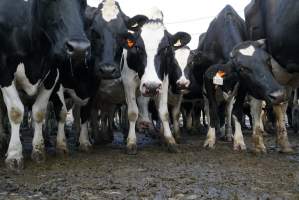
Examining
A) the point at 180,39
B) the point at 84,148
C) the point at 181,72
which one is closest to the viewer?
the point at 84,148

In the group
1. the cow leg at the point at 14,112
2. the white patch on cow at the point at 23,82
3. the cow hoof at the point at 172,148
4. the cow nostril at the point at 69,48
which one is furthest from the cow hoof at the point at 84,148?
the cow nostril at the point at 69,48

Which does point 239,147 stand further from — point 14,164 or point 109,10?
point 14,164

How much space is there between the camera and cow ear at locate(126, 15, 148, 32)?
27.9 feet

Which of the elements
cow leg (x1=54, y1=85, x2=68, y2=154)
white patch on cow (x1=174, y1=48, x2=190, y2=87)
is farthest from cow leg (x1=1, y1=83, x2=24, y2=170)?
white patch on cow (x1=174, y1=48, x2=190, y2=87)

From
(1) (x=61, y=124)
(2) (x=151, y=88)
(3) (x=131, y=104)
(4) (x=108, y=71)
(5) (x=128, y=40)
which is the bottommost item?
(1) (x=61, y=124)

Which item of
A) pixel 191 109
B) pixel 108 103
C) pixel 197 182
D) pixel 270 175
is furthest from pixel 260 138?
pixel 191 109

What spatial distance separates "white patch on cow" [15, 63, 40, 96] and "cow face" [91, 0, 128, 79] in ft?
3.96

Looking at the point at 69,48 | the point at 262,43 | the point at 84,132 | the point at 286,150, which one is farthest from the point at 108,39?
the point at 286,150

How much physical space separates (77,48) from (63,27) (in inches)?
16.8

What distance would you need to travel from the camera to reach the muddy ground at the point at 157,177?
4.84 meters

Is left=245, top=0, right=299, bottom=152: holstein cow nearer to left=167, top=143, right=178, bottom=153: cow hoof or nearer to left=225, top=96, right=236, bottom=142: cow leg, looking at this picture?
left=167, top=143, right=178, bottom=153: cow hoof

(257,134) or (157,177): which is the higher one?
(257,134)

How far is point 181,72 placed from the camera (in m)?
10.7

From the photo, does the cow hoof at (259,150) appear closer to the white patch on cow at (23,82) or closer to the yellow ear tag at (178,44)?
the yellow ear tag at (178,44)
